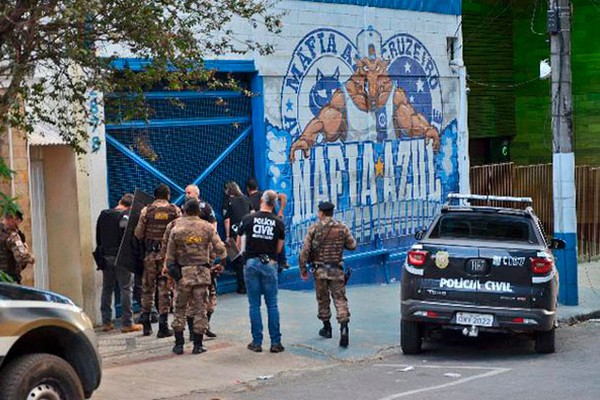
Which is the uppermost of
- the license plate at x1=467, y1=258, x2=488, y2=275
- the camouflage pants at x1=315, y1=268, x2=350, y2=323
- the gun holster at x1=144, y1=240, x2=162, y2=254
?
the gun holster at x1=144, y1=240, x2=162, y2=254

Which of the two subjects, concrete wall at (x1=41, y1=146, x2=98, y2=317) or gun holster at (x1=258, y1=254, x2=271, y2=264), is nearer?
gun holster at (x1=258, y1=254, x2=271, y2=264)

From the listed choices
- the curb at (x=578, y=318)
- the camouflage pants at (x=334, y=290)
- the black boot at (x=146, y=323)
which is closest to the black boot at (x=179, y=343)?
the black boot at (x=146, y=323)

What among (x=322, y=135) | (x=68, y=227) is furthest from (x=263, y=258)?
(x=322, y=135)

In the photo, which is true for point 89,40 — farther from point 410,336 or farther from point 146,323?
point 410,336

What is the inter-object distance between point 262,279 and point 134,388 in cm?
248

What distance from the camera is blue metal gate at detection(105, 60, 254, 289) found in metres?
16.7

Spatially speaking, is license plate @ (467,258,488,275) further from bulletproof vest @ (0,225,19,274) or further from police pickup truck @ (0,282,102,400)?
police pickup truck @ (0,282,102,400)

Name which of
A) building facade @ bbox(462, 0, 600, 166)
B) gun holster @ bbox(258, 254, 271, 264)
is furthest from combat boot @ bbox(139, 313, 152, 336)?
building facade @ bbox(462, 0, 600, 166)

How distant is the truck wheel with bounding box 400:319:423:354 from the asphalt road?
11cm

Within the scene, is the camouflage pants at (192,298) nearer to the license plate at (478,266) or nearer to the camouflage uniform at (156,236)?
the camouflage uniform at (156,236)

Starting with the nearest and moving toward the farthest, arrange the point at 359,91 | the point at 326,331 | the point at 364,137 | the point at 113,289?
the point at 326,331, the point at 113,289, the point at 359,91, the point at 364,137

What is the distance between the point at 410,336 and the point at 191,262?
107 inches

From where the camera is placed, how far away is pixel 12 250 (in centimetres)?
1348

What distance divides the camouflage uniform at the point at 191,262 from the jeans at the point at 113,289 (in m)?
1.70
